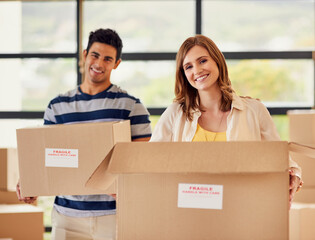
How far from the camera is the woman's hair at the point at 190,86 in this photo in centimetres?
169

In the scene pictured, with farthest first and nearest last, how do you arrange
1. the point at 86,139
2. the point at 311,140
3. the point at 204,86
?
the point at 311,140 → the point at 204,86 → the point at 86,139

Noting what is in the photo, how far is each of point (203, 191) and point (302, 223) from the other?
1.46 m

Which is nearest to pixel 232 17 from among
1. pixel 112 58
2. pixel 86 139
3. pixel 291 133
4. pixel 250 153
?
pixel 291 133

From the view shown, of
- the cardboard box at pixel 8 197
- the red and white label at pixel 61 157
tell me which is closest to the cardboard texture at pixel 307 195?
the red and white label at pixel 61 157

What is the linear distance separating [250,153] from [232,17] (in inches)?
105

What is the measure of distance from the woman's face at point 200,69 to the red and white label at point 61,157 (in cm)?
51

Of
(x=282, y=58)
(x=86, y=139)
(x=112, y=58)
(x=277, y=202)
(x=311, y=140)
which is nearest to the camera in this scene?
(x=277, y=202)

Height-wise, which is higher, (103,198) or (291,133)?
(291,133)

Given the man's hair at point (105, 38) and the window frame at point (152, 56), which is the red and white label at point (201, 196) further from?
the window frame at point (152, 56)

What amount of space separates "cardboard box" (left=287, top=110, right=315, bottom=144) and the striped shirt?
3.20 feet

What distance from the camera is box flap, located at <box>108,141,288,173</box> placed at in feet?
3.40

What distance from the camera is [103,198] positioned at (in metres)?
1.90

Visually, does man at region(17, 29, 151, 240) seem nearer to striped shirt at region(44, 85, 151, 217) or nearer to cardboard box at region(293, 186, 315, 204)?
striped shirt at region(44, 85, 151, 217)

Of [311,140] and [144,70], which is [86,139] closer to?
[311,140]
